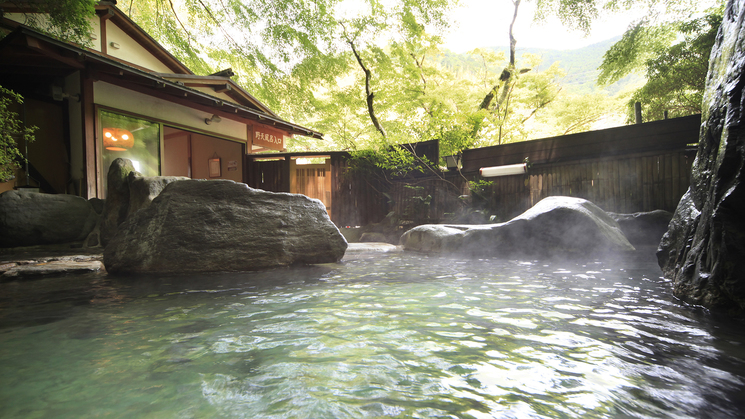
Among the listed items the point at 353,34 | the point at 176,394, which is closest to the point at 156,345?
the point at 176,394

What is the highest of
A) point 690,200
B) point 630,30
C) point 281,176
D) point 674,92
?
point 630,30

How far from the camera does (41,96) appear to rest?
8.19 m

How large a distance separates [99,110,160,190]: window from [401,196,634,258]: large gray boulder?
26.2 ft

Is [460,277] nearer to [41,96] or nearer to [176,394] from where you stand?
[176,394]

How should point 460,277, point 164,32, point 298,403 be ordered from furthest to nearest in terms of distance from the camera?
point 164,32
point 460,277
point 298,403

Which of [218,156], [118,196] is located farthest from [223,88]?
[118,196]

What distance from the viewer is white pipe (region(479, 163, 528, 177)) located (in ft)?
29.2

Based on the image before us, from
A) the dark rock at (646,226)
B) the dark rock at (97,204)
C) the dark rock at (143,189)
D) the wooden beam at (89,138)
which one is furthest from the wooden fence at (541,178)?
the dark rock at (143,189)

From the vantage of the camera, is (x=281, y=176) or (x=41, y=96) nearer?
(x=41, y=96)

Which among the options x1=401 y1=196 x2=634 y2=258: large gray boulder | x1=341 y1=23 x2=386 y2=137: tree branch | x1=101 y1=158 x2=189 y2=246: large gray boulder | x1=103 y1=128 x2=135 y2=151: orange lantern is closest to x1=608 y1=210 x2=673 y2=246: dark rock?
x1=401 y1=196 x2=634 y2=258: large gray boulder

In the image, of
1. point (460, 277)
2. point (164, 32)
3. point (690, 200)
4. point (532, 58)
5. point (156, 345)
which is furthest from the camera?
point (532, 58)

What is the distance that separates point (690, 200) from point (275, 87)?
43.7ft

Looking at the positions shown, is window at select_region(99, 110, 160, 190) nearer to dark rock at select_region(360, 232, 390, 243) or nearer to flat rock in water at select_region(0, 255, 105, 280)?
flat rock in water at select_region(0, 255, 105, 280)

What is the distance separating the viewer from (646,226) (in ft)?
22.6
